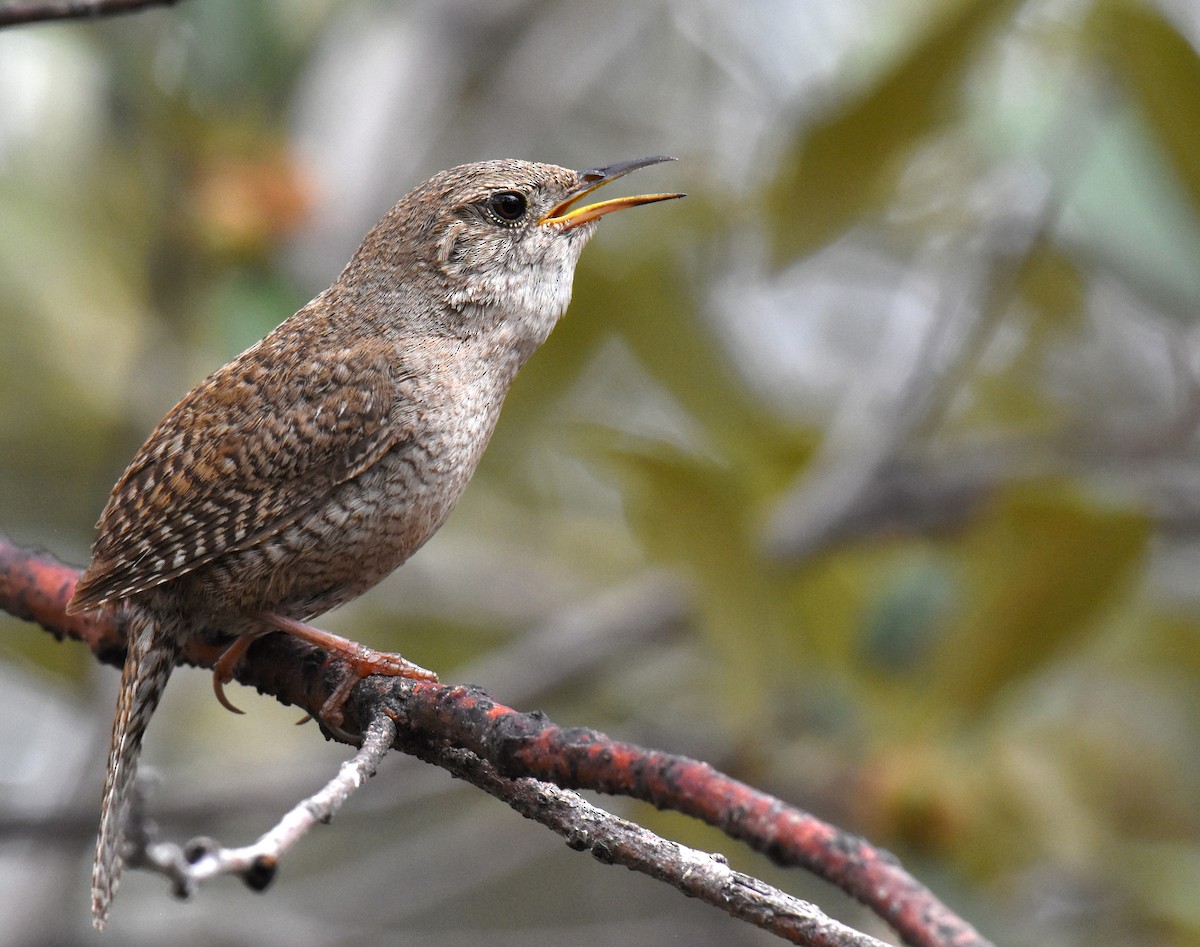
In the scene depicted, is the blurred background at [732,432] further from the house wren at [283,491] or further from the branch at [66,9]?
the branch at [66,9]

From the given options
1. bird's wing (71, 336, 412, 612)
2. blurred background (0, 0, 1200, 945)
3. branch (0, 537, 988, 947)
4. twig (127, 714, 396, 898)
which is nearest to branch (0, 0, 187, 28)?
bird's wing (71, 336, 412, 612)

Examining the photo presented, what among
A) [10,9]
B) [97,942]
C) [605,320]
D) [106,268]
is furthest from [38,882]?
[10,9]

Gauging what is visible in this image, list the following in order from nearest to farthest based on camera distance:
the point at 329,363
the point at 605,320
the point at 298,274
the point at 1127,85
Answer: the point at 329,363 < the point at 1127,85 < the point at 605,320 < the point at 298,274

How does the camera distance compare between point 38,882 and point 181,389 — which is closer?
point 38,882

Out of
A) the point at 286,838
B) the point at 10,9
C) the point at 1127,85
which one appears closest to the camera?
the point at 286,838

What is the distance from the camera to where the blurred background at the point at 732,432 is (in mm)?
3723

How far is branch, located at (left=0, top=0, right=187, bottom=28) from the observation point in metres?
2.36

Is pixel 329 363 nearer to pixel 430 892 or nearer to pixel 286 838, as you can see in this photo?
pixel 286 838

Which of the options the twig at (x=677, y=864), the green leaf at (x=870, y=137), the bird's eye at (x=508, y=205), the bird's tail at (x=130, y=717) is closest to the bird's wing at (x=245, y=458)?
the bird's tail at (x=130, y=717)

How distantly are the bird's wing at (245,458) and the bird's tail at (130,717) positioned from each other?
0.38ft

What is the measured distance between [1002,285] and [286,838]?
3226 millimetres

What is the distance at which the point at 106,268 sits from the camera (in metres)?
4.76

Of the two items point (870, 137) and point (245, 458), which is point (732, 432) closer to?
point (870, 137)

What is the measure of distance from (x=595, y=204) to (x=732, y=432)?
1.34 m
